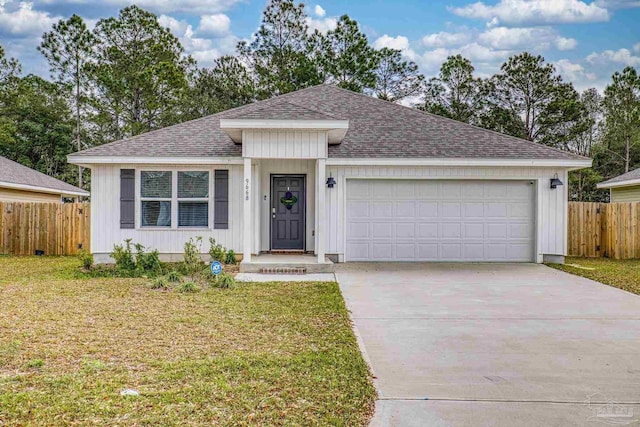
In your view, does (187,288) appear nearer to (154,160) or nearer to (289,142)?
(289,142)

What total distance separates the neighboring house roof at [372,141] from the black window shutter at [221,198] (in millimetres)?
502

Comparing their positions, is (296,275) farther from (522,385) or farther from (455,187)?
(522,385)

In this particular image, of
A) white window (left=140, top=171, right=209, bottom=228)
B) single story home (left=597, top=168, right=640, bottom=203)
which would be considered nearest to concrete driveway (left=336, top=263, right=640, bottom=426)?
A: white window (left=140, top=171, right=209, bottom=228)

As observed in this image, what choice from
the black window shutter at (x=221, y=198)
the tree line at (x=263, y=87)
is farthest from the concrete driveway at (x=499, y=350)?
the tree line at (x=263, y=87)

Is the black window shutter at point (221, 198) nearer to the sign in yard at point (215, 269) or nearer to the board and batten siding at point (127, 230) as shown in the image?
the board and batten siding at point (127, 230)

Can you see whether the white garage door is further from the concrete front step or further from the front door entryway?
the concrete front step

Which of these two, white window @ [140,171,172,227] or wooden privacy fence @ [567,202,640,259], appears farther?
wooden privacy fence @ [567,202,640,259]

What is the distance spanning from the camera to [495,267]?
1098 cm

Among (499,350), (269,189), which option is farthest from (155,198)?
(499,350)

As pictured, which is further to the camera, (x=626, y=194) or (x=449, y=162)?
(x=626, y=194)

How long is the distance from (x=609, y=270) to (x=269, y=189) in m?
8.03

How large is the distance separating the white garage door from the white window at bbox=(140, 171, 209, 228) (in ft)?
11.6

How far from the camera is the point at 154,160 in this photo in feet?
36.3

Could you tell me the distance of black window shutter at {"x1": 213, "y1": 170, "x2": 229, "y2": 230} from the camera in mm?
11406
